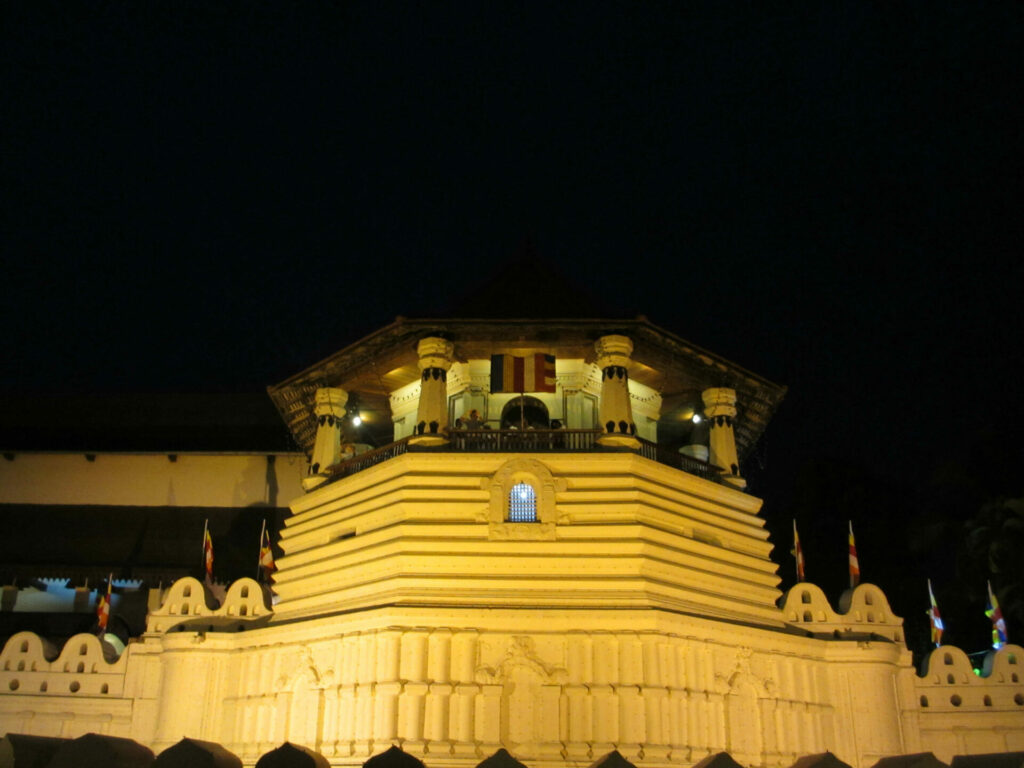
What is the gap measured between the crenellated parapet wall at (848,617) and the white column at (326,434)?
32.0 feet

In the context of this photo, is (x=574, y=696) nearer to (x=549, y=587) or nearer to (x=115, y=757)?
(x=549, y=587)

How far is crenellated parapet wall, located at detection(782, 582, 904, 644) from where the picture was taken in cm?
1967

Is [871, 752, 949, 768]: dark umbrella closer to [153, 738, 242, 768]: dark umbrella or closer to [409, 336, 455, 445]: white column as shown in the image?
[409, 336, 455, 445]: white column

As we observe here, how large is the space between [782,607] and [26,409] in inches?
968

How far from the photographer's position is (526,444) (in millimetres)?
18891

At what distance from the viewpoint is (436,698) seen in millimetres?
16219

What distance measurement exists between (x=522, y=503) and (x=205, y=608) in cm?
688

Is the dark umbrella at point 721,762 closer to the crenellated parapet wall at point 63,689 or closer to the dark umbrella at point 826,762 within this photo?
the dark umbrella at point 826,762

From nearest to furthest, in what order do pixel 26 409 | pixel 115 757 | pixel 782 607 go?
Result: pixel 115 757
pixel 782 607
pixel 26 409

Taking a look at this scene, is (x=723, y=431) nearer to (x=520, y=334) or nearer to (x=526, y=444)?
(x=526, y=444)

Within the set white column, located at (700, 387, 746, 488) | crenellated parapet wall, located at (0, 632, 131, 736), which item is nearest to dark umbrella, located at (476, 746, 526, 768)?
white column, located at (700, 387, 746, 488)

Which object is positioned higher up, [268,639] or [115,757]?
[268,639]

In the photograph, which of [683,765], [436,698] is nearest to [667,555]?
[683,765]

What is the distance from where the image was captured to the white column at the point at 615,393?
18.5 meters
